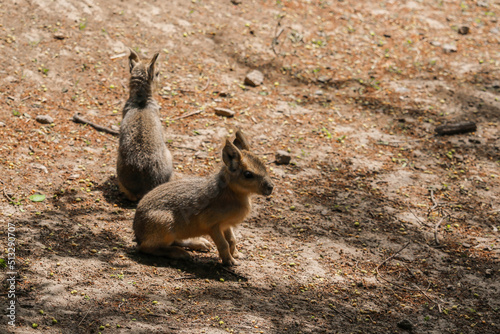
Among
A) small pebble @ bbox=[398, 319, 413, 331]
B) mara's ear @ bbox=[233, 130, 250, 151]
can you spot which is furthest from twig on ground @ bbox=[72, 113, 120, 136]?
small pebble @ bbox=[398, 319, 413, 331]

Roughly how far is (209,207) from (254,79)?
467 centimetres

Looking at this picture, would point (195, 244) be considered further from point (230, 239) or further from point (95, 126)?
point (95, 126)

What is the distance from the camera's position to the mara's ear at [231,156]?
5.25 m

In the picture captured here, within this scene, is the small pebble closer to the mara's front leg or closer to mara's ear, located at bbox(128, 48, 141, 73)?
the mara's front leg

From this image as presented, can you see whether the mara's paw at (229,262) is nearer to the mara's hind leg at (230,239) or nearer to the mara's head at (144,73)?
the mara's hind leg at (230,239)

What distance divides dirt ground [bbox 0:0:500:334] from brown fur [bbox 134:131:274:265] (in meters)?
0.29

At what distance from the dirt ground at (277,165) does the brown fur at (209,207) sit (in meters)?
0.29

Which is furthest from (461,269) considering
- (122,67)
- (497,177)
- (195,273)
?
(122,67)

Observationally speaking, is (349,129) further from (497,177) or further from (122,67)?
(122,67)

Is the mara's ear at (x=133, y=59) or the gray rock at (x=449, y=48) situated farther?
the gray rock at (x=449, y=48)

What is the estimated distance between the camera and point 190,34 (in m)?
10.3

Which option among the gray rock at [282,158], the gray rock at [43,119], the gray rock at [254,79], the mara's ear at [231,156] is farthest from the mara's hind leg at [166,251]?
the gray rock at [254,79]

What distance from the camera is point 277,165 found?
7.84 metres

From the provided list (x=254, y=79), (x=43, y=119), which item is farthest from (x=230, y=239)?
(x=254, y=79)
